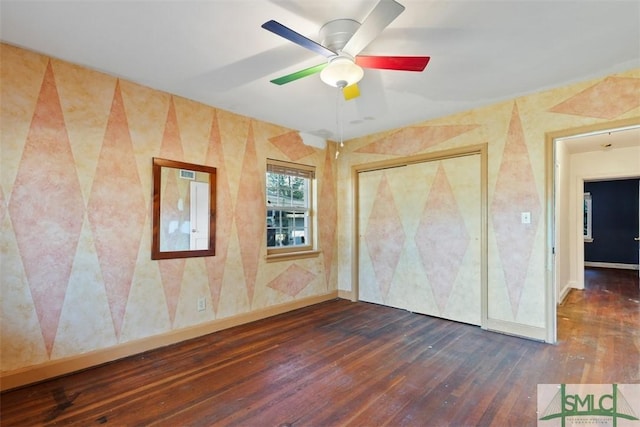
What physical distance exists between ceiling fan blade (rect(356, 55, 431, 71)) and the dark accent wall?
30.1ft

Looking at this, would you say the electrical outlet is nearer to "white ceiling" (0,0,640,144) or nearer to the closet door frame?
"white ceiling" (0,0,640,144)

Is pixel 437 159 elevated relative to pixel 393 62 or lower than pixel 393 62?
lower

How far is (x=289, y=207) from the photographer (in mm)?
4367

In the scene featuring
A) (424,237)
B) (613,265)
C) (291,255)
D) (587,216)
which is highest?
(587,216)

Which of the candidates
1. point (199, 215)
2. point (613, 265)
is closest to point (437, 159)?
point (199, 215)

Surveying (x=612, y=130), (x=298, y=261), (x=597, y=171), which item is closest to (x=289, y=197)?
(x=298, y=261)

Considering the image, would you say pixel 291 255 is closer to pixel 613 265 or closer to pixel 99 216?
pixel 99 216

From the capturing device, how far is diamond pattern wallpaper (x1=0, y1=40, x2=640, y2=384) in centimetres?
234

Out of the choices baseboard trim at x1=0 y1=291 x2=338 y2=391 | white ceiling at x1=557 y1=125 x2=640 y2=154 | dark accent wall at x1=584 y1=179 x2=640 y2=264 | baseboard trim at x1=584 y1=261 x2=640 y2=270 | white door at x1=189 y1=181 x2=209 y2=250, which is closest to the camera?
baseboard trim at x1=0 y1=291 x2=338 y2=391

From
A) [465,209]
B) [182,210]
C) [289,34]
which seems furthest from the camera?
[465,209]

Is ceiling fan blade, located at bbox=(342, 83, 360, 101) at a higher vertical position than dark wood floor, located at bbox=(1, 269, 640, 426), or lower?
higher

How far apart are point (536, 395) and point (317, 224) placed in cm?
310

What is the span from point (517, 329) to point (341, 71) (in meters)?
3.08

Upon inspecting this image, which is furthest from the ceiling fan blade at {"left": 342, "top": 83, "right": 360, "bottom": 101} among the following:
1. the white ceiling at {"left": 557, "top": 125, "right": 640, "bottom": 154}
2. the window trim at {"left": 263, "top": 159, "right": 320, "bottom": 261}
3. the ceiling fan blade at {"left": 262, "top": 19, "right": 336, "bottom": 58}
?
the white ceiling at {"left": 557, "top": 125, "right": 640, "bottom": 154}
